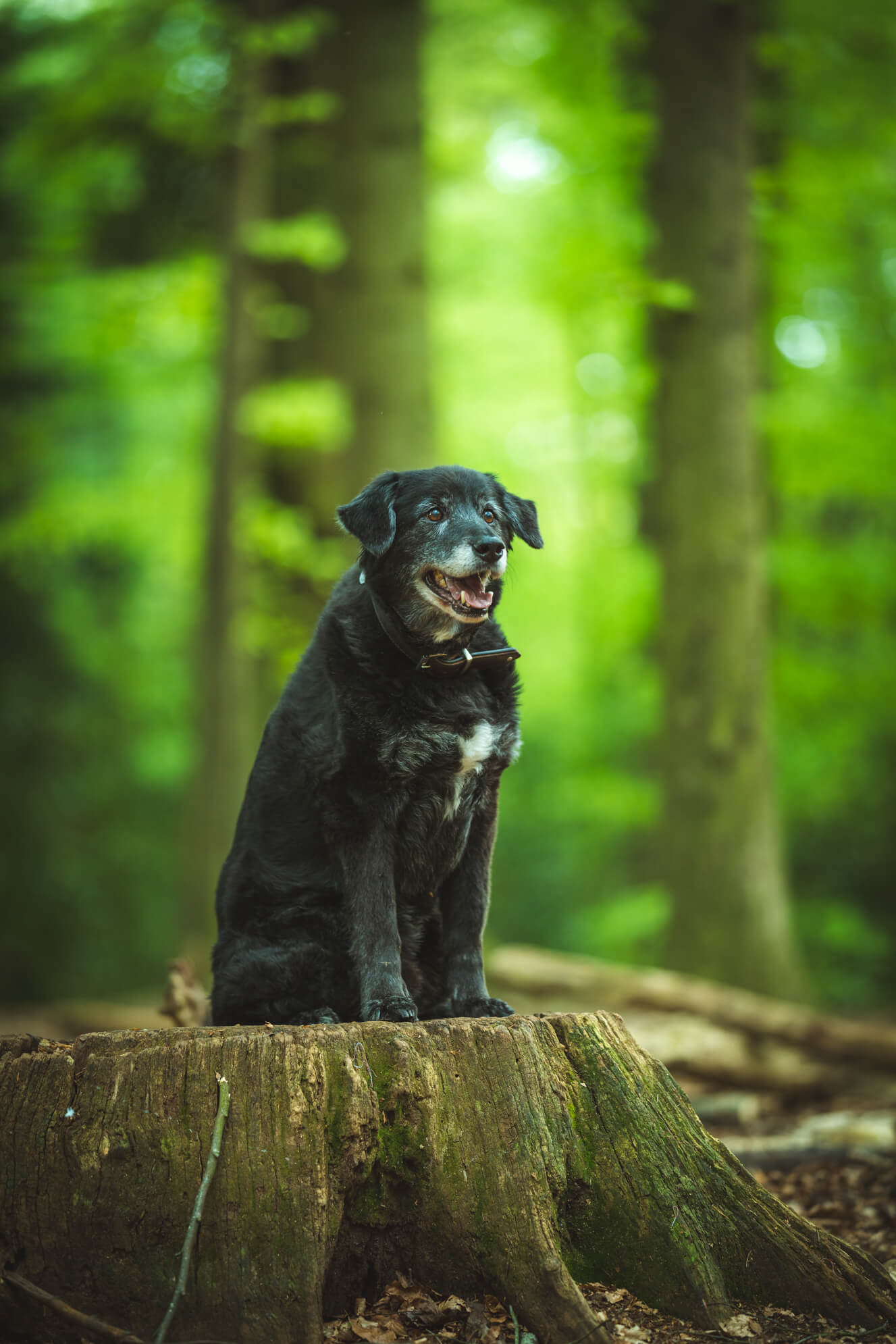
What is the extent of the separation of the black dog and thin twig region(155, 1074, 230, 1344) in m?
0.71

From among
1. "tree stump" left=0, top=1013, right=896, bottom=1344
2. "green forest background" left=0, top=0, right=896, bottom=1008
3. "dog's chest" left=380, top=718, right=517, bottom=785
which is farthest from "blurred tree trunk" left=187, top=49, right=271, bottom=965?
"tree stump" left=0, top=1013, right=896, bottom=1344

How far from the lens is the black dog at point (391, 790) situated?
148 inches

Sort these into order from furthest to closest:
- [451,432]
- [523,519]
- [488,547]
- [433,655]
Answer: [451,432]
[523,519]
[433,655]
[488,547]

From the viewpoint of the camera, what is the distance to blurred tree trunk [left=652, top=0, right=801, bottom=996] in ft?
30.1

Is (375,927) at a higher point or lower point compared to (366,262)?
lower

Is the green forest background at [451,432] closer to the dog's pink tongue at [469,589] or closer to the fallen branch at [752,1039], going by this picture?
the dog's pink tongue at [469,589]

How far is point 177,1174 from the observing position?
2918 millimetres

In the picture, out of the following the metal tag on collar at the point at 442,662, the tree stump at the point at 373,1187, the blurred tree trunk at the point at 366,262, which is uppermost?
the blurred tree trunk at the point at 366,262

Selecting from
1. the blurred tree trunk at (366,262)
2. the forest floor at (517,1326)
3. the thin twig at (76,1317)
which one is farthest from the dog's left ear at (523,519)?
the blurred tree trunk at (366,262)

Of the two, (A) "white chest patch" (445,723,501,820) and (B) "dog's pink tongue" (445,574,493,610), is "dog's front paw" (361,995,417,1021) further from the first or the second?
(B) "dog's pink tongue" (445,574,493,610)

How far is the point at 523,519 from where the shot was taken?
4086mm

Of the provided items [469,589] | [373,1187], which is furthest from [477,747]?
[373,1187]

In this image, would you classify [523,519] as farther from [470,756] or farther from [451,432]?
[451,432]

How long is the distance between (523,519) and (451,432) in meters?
14.3
